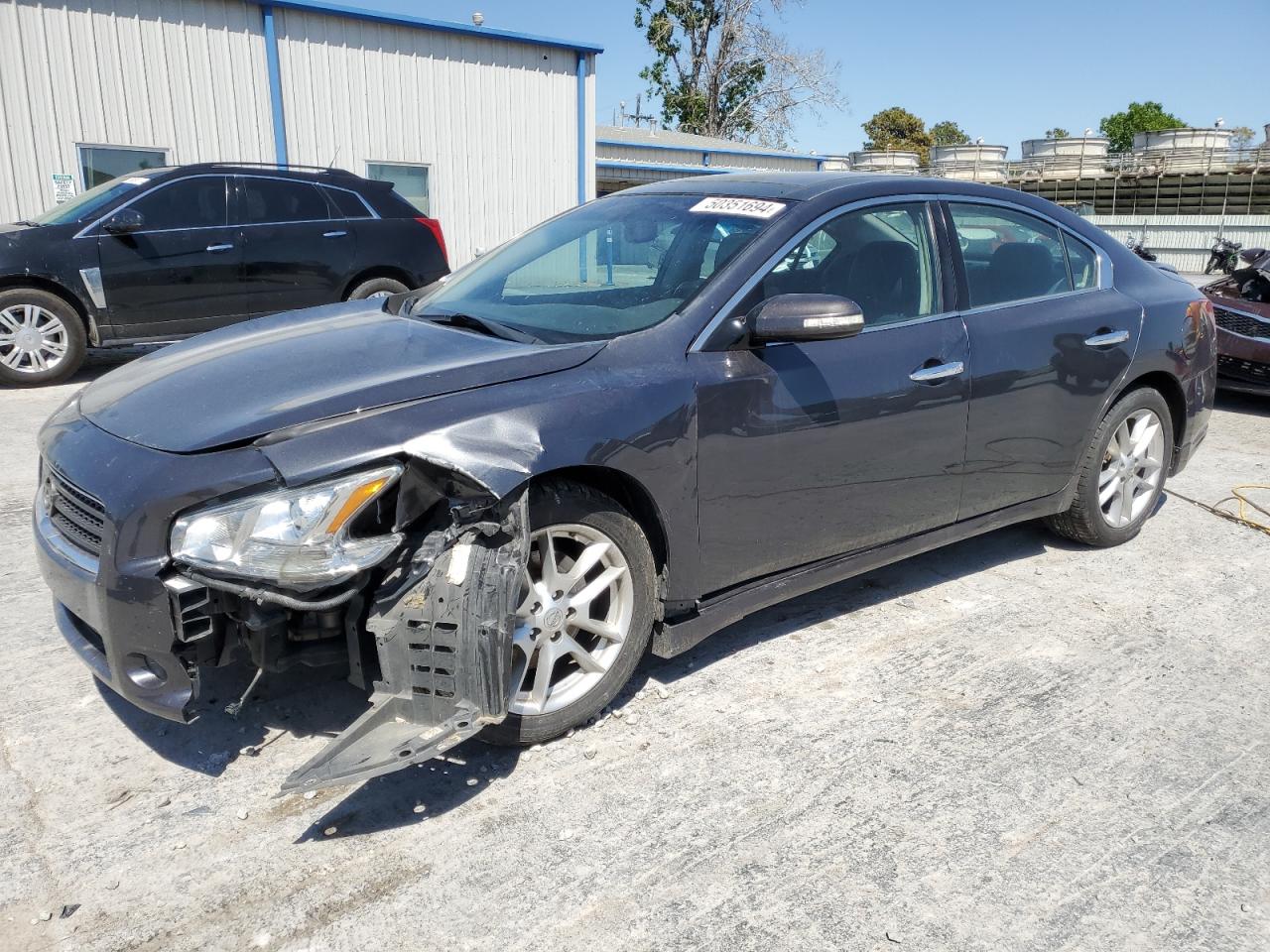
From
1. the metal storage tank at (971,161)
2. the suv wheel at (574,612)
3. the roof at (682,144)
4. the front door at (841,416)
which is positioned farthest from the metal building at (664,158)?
the suv wheel at (574,612)

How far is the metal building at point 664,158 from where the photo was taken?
2575 cm

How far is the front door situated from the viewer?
10.4 feet

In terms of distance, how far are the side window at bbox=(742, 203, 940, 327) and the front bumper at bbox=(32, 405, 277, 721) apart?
6.04ft

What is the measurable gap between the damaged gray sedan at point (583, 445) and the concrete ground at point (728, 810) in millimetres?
285

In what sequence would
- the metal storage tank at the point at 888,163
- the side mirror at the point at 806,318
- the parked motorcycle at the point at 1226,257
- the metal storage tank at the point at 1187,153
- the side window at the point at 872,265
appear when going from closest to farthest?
1. the side mirror at the point at 806,318
2. the side window at the point at 872,265
3. the parked motorcycle at the point at 1226,257
4. the metal storage tank at the point at 888,163
5. the metal storage tank at the point at 1187,153

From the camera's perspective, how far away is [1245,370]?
8133 millimetres

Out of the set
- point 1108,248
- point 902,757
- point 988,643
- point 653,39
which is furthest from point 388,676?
point 653,39

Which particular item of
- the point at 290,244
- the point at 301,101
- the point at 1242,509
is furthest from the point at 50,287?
the point at 1242,509

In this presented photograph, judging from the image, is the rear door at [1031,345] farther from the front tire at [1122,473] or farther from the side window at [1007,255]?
the front tire at [1122,473]

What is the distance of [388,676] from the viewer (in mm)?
2553

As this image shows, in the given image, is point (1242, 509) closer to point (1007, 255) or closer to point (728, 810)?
point (1007, 255)

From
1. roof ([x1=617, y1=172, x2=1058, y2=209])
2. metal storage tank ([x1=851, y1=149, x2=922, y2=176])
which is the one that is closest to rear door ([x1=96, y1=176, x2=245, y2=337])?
roof ([x1=617, y1=172, x2=1058, y2=209])

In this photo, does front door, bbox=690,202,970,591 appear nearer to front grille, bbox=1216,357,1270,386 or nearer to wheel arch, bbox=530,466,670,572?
wheel arch, bbox=530,466,670,572

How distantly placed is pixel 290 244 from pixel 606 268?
6.25m
